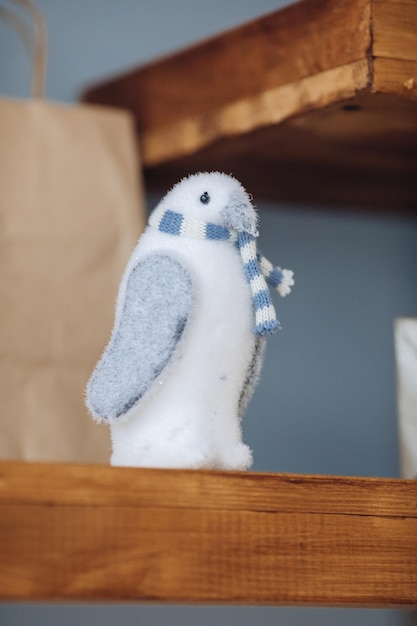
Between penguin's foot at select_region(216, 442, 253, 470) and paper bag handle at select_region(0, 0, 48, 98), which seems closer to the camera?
penguin's foot at select_region(216, 442, 253, 470)

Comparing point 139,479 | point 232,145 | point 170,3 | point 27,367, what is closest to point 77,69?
point 170,3

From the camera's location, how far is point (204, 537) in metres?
0.67

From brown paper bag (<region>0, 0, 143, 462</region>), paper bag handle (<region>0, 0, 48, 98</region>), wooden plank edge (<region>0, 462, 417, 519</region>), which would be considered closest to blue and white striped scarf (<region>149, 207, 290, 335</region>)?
wooden plank edge (<region>0, 462, 417, 519</region>)

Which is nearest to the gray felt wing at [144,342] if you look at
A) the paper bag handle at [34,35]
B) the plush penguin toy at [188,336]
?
the plush penguin toy at [188,336]

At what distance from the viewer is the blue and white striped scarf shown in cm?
72

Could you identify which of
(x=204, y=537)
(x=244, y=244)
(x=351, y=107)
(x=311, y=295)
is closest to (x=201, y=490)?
→ (x=204, y=537)

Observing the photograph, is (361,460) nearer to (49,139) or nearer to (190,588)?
(49,139)

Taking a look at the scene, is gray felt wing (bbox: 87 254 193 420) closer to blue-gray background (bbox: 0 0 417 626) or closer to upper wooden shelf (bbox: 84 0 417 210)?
upper wooden shelf (bbox: 84 0 417 210)

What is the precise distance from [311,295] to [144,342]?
59 cm

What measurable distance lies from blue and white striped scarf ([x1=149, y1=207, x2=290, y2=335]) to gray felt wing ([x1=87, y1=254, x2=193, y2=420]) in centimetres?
4

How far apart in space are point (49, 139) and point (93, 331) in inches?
7.6

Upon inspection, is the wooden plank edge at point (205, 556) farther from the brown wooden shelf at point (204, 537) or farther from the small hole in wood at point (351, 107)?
the small hole in wood at point (351, 107)

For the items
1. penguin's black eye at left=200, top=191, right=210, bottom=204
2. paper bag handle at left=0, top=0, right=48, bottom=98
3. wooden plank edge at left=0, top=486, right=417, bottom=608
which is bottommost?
wooden plank edge at left=0, top=486, right=417, bottom=608

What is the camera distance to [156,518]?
0.65 meters
